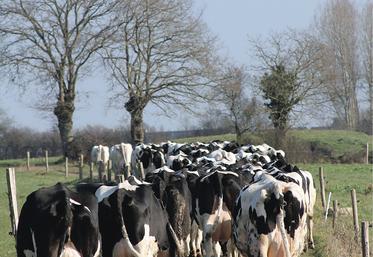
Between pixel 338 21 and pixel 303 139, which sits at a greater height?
pixel 338 21

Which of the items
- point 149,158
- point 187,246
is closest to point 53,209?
point 187,246

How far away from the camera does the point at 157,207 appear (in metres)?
11.2

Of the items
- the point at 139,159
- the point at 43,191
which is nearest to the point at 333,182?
the point at 139,159

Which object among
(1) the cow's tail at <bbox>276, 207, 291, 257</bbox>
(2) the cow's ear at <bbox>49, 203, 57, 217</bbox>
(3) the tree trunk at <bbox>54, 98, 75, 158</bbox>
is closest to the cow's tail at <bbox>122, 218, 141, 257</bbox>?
(2) the cow's ear at <bbox>49, 203, 57, 217</bbox>

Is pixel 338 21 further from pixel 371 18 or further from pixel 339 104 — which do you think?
pixel 339 104

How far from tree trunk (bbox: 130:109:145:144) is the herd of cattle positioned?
103 feet

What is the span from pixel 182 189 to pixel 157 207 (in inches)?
108

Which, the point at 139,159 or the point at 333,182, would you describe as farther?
the point at 333,182

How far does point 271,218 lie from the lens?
10852mm

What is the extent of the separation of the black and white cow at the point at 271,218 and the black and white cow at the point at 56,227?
2751 mm

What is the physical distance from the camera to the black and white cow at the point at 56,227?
8.88 m

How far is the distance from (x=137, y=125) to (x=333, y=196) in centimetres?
2111

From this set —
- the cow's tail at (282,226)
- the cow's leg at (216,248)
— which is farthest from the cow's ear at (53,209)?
the cow's leg at (216,248)

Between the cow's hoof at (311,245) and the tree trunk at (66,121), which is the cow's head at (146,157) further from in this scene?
the tree trunk at (66,121)
